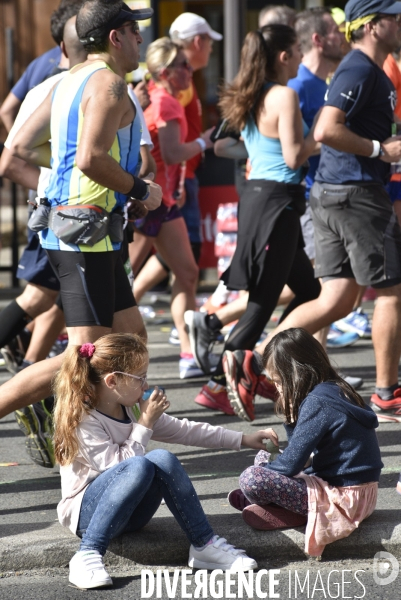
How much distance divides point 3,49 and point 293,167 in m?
9.75

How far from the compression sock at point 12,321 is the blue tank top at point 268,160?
4.73 ft

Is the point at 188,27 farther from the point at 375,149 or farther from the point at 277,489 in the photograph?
the point at 277,489

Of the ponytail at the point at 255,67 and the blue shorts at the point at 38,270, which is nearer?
the ponytail at the point at 255,67

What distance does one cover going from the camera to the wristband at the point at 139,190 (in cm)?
413

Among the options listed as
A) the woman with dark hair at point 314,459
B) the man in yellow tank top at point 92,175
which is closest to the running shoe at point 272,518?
the woman with dark hair at point 314,459

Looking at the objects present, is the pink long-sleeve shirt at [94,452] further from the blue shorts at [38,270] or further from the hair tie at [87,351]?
the blue shorts at [38,270]

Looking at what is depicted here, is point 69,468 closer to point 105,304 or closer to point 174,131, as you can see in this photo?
point 105,304

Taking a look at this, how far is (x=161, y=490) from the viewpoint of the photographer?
3529mm

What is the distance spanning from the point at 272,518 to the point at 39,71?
12.6 feet

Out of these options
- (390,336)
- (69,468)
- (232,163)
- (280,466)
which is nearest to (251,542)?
(280,466)

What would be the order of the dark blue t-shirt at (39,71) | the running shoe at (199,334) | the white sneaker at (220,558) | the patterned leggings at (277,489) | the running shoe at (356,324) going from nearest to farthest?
the white sneaker at (220,558), the patterned leggings at (277,489), the running shoe at (199,334), the dark blue t-shirt at (39,71), the running shoe at (356,324)

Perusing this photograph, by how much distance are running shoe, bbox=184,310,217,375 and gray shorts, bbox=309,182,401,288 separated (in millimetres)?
976

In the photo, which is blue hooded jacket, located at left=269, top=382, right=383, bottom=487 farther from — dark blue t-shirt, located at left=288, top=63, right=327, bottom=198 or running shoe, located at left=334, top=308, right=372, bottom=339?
running shoe, located at left=334, top=308, right=372, bottom=339

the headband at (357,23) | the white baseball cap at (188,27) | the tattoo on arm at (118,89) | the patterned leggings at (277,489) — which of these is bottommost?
the patterned leggings at (277,489)
